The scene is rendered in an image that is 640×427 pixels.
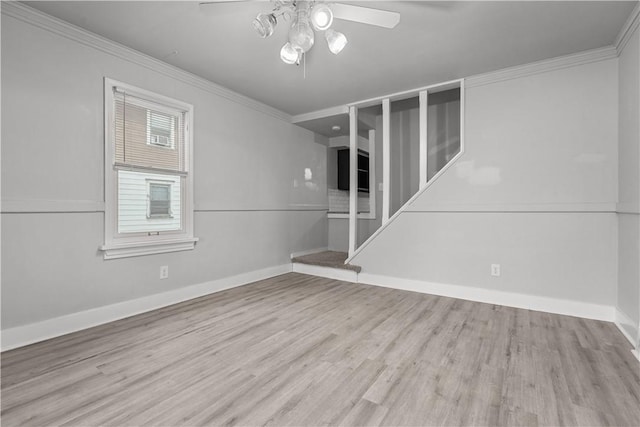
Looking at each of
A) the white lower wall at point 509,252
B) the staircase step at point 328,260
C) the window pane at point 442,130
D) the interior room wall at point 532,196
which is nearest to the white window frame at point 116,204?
the staircase step at point 328,260

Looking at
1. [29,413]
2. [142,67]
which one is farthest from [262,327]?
[142,67]

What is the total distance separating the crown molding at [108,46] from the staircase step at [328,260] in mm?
2420

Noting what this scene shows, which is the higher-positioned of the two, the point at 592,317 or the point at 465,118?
the point at 465,118

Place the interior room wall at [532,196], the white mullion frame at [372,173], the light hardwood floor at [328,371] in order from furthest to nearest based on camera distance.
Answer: the white mullion frame at [372,173], the interior room wall at [532,196], the light hardwood floor at [328,371]

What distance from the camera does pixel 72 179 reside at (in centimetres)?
247

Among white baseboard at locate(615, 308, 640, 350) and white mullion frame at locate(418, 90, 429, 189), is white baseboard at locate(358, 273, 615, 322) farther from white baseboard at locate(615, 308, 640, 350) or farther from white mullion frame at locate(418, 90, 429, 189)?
white mullion frame at locate(418, 90, 429, 189)

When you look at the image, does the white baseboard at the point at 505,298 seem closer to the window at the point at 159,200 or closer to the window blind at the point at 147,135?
the window at the point at 159,200

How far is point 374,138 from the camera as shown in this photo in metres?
4.98

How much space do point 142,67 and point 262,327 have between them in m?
2.75

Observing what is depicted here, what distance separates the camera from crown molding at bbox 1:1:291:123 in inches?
86.8

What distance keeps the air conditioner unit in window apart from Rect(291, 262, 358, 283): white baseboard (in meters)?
2.56

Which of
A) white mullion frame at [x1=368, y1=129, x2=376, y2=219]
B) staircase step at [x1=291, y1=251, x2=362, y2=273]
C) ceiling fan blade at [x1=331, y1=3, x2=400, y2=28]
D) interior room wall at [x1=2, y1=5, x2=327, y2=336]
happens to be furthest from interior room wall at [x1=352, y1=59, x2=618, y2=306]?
interior room wall at [x1=2, y1=5, x2=327, y2=336]

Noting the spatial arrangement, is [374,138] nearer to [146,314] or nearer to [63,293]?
[146,314]

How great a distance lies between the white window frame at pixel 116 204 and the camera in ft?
8.75
